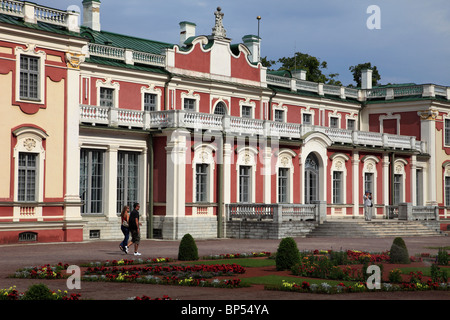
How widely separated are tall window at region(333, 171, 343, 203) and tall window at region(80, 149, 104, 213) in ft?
51.8

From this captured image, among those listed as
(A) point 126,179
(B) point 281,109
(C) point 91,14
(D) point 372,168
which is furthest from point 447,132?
(A) point 126,179

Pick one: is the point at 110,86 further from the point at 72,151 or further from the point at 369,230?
the point at 369,230

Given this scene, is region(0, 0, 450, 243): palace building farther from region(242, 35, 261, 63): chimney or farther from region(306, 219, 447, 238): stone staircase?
region(306, 219, 447, 238): stone staircase

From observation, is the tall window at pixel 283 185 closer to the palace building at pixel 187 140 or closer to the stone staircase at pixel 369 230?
the palace building at pixel 187 140

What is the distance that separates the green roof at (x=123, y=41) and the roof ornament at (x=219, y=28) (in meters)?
3.04

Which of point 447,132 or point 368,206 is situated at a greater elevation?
point 447,132

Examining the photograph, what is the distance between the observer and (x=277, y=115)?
157 ft

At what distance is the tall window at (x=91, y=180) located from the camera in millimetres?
34906

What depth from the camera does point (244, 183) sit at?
40.2m

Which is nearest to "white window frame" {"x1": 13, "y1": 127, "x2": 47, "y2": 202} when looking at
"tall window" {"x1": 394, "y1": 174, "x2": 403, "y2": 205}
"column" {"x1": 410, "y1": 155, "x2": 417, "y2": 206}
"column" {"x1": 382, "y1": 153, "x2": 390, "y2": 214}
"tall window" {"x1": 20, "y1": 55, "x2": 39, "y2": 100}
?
"tall window" {"x1": 20, "y1": 55, "x2": 39, "y2": 100}

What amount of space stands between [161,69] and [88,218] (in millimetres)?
9887

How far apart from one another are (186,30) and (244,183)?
411 inches

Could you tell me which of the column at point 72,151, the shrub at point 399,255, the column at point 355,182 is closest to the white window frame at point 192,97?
the column at point 72,151

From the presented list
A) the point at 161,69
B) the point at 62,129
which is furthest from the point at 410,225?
the point at 62,129
